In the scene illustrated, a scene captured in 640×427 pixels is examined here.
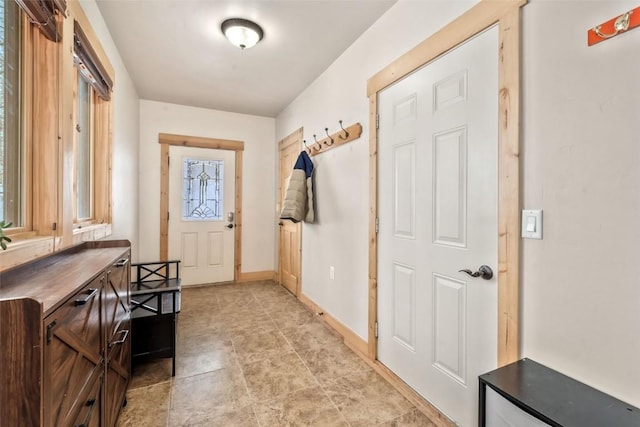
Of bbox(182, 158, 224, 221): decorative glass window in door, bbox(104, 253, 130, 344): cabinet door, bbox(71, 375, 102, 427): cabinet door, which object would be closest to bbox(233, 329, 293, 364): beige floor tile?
bbox(104, 253, 130, 344): cabinet door

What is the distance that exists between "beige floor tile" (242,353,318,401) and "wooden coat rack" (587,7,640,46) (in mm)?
2205

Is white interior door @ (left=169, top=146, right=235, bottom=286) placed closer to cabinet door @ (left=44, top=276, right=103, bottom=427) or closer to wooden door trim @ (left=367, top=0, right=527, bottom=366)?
cabinet door @ (left=44, top=276, right=103, bottom=427)

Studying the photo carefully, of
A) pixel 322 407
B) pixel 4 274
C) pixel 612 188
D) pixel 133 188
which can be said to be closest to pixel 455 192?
A: pixel 612 188

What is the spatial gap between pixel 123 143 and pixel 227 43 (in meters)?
1.45

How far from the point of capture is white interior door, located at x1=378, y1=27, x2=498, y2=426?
4.62ft

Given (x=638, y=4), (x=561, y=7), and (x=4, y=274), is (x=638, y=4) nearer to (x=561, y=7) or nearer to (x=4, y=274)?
(x=561, y=7)

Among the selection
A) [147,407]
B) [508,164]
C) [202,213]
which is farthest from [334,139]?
[202,213]

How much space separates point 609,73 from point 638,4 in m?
0.20

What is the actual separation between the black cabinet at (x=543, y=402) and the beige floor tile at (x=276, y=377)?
1.22 m

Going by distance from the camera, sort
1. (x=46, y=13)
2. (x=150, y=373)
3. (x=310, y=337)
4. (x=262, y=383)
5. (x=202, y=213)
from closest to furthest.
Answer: (x=46, y=13)
(x=262, y=383)
(x=150, y=373)
(x=310, y=337)
(x=202, y=213)

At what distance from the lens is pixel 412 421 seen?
163 cm

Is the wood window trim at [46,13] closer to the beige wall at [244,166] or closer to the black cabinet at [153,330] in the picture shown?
the black cabinet at [153,330]

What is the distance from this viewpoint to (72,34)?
1605 mm

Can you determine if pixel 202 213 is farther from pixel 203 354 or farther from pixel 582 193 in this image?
pixel 582 193
